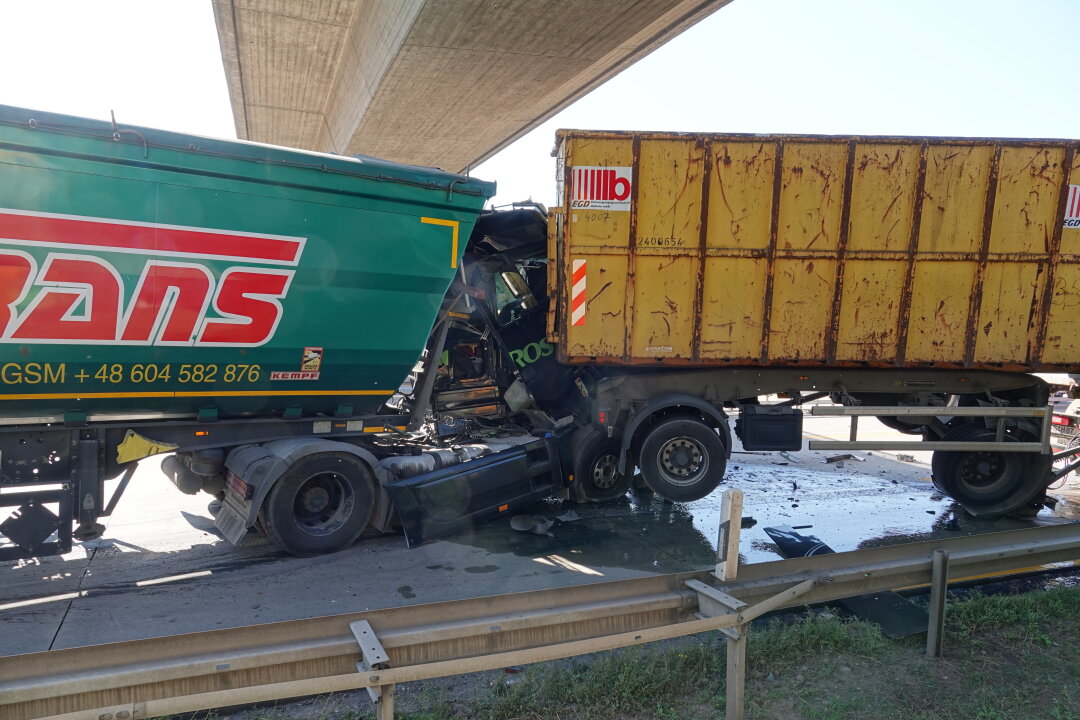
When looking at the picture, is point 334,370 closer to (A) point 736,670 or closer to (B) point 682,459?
(B) point 682,459

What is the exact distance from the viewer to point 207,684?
8.22 feet

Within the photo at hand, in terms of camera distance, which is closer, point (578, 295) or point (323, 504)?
point (323, 504)

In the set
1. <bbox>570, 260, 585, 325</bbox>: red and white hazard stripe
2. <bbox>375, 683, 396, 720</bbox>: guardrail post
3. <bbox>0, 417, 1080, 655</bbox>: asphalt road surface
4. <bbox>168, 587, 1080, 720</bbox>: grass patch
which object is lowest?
<bbox>0, 417, 1080, 655</bbox>: asphalt road surface

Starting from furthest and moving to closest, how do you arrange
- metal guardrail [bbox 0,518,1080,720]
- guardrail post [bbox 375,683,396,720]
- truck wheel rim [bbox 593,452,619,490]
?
truck wheel rim [bbox 593,452,619,490] < guardrail post [bbox 375,683,396,720] < metal guardrail [bbox 0,518,1080,720]

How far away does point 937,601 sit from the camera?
399 centimetres

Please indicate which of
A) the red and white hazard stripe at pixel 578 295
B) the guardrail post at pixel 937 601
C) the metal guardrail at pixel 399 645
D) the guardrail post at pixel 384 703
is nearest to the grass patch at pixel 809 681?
the guardrail post at pixel 937 601

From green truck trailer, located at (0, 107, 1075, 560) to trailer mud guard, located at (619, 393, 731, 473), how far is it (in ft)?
0.09

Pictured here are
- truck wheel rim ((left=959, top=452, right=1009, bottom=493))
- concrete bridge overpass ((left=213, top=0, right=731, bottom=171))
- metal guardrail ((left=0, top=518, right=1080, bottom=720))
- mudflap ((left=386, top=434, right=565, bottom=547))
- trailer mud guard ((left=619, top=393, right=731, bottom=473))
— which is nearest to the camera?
metal guardrail ((left=0, top=518, right=1080, bottom=720))

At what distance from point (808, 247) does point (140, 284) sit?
18.2 feet

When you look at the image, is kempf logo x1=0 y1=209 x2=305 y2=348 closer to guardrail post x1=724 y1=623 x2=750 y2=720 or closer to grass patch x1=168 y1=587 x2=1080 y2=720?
grass patch x1=168 y1=587 x2=1080 y2=720

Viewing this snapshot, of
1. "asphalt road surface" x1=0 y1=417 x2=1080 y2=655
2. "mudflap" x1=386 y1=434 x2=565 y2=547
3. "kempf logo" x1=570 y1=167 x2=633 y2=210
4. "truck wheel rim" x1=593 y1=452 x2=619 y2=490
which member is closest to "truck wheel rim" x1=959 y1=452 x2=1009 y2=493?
"asphalt road surface" x1=0 y1=417 x2=1080 y2=655

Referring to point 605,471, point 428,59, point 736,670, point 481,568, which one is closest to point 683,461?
point 605,471

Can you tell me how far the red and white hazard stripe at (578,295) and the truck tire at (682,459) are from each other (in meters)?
1.35

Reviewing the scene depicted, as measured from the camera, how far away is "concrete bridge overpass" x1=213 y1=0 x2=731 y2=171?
14047mm
